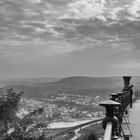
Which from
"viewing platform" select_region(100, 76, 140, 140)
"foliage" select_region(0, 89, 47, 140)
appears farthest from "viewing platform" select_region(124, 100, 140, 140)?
"foliage" select_region(0, 89, 47, 140)

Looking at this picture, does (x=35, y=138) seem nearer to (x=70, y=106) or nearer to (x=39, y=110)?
(x=39, y=110)

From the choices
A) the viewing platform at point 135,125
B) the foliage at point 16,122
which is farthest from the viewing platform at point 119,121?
the foliage at point 16,122

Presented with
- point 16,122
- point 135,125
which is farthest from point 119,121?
point 16,122

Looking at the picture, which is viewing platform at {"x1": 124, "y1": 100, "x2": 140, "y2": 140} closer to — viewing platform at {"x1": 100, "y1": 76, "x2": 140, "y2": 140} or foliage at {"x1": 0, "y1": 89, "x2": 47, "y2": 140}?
viewing platform at {"x1": 100, "y1": 76, "x2": 140, "y2": 140}

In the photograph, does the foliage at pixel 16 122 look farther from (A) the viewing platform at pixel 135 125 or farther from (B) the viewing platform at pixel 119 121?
(A) the viewing platform at pixel 135 125

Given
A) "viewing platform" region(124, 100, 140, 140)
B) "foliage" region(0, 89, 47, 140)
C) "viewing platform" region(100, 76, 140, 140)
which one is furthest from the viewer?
"foliage" region(0, 89, 47, 140)

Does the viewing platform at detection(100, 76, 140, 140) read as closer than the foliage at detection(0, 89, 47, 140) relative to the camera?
Yes

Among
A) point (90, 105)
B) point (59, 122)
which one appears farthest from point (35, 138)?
point (90, 105)

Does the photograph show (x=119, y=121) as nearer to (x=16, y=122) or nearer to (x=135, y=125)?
(x=135, y=125)
